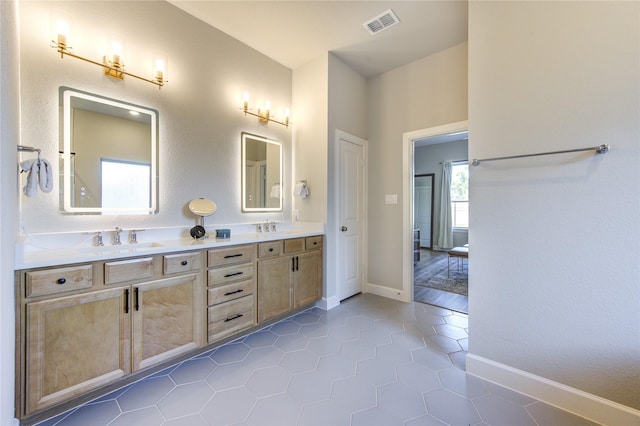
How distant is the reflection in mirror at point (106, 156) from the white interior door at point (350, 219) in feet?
6.65

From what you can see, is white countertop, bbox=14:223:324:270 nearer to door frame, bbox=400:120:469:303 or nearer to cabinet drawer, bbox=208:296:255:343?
cabinet drawer, bbox=208:296:255:343

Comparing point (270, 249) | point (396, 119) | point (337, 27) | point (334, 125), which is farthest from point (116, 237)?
point (396, 119)

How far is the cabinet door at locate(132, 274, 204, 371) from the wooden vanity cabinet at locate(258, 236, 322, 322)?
60cm

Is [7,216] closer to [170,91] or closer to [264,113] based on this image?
[170,91]

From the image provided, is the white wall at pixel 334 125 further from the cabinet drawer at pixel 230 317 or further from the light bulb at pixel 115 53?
the light bulb at pixel 115 53

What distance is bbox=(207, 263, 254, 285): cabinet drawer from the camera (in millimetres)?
2038

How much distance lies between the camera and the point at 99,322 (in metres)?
1.51

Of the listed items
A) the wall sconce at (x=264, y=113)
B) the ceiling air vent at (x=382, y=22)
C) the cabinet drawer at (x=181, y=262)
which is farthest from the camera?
the wall sconce at (x=264, y=113)

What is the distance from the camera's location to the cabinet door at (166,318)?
1.66 meters

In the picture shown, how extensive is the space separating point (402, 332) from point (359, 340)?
0.47m

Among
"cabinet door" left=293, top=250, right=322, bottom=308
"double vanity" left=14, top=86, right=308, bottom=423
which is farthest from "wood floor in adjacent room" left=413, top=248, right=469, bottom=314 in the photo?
"double vanity" left=14, top=86, right=308, bottom=423

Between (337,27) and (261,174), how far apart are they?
5.71 feet

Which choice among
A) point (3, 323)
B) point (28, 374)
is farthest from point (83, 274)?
point (28, 374)

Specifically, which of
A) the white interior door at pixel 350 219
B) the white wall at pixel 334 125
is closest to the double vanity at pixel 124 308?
the white wall at pixel 334 125
